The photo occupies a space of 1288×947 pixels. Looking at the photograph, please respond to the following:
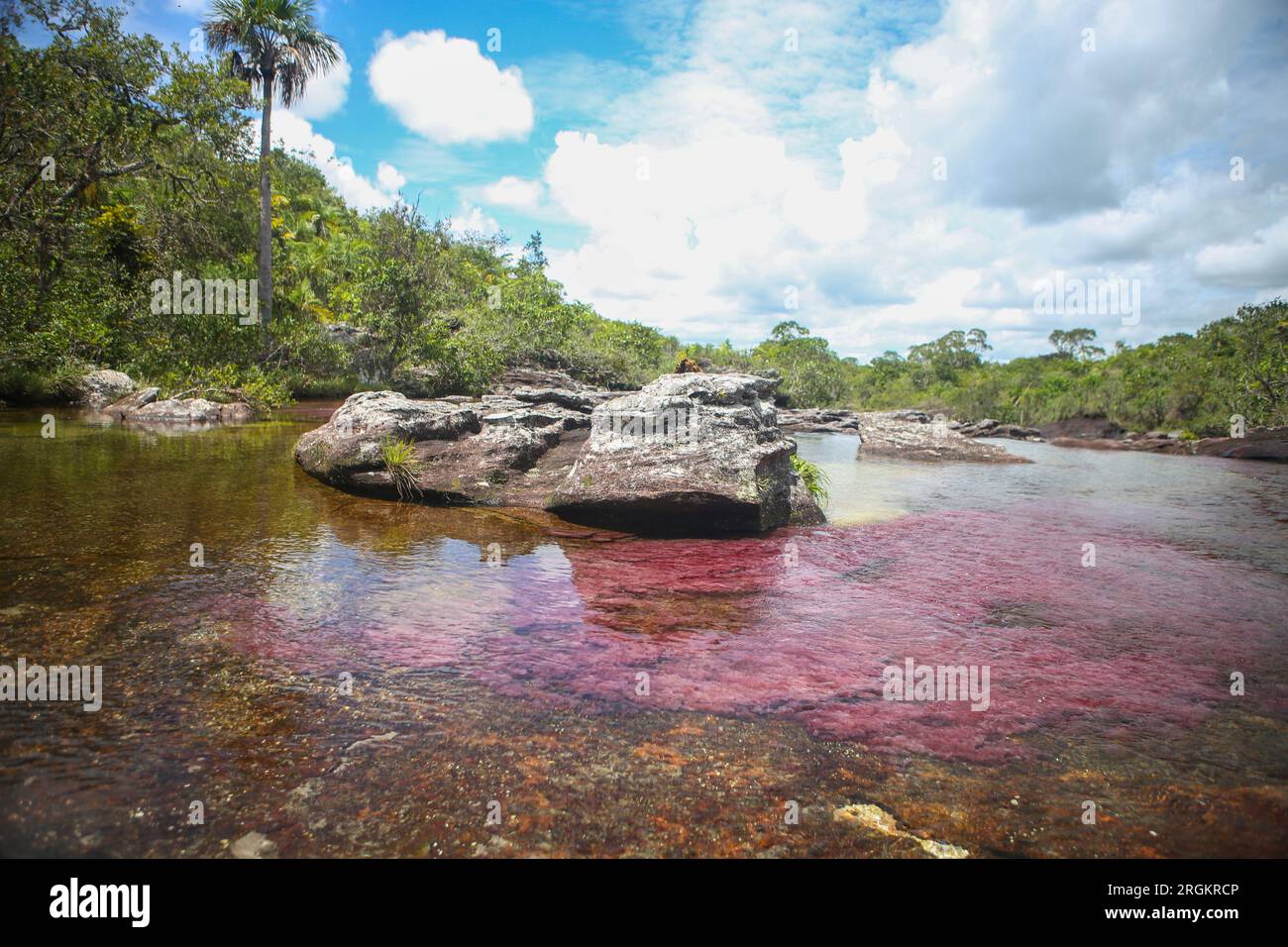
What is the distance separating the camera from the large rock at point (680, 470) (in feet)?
26.8

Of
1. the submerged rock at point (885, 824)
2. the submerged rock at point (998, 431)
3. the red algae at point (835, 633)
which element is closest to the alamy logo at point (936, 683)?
the red algae at point (835, 633)

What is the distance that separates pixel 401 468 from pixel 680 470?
442 centimetres

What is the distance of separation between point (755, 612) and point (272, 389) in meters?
22.3

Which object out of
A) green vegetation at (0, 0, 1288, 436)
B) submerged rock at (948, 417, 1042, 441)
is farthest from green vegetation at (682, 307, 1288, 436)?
submerged rock at (948, 417, 1042, 441)

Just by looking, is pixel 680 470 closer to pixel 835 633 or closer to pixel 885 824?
pixel 835 633

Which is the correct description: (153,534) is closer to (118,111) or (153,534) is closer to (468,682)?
(468,682)

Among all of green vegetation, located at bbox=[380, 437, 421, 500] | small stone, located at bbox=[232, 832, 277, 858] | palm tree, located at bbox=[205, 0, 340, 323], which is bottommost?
small stone, located at bbox=[232, 832, 277, 858]

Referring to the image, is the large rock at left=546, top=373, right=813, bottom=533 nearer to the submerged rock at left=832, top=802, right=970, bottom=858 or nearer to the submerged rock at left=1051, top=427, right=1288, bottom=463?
the submerged rock at left=832, top=802, right=970, bottom=858

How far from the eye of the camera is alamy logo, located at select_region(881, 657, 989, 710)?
3965 mm

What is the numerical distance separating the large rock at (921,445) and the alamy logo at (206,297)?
26.3 meters

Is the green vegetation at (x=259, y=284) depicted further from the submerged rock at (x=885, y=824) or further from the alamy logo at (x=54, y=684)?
the submerged rock at (x=885, y=824)
